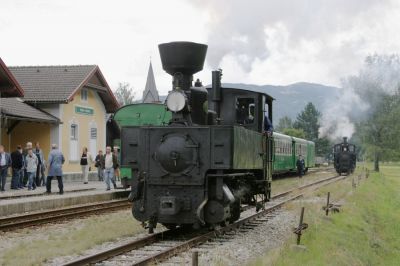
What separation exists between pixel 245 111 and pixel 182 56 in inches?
93.0

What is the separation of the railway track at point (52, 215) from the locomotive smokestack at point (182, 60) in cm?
438

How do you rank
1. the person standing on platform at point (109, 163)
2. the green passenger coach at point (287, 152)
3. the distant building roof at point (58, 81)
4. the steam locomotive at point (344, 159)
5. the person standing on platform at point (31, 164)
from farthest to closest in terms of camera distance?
1. the steam locomotive at point (344, 159)
2. the green passenger coach at point (287, 152)
3. the distant building roof at point (58, 81)
4. the person standing on platform at point (109, 163)
5. the person standing on platform at point (31, 164)

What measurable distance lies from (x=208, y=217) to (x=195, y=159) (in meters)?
0.97

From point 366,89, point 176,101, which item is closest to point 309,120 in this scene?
point 366,89

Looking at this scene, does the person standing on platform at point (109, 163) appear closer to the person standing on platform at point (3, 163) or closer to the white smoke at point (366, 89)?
the person standing on platform at point (3, 163)

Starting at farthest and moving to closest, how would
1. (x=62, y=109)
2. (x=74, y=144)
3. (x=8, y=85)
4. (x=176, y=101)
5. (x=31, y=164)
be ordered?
(x=74, y=144) → (x=62, y=109) → (x=8, y=85) → (x=31, y=164) → (x=176, y=101)

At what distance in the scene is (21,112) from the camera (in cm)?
2439

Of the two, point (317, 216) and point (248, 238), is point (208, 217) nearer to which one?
point (248, 238)

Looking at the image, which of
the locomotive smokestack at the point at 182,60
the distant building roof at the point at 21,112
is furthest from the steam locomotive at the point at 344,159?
the locomotive smokestack at the point at 182,60

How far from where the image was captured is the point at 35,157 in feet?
62.4

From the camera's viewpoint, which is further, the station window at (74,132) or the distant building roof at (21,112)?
the station window at (74,132)

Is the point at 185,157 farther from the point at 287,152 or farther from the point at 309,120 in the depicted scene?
the point at 309,120

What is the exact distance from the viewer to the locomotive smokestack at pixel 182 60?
990cm

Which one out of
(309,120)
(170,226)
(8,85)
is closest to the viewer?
(170,226)
